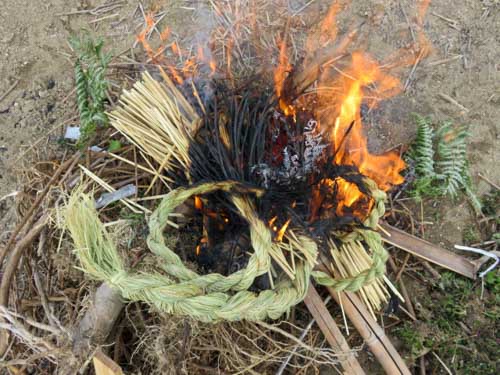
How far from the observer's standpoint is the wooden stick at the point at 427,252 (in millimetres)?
1966

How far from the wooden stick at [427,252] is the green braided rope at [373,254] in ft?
0.89

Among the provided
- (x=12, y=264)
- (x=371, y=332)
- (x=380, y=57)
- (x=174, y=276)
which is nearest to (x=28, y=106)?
(x=12, y=264)

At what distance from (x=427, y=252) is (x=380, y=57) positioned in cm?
95

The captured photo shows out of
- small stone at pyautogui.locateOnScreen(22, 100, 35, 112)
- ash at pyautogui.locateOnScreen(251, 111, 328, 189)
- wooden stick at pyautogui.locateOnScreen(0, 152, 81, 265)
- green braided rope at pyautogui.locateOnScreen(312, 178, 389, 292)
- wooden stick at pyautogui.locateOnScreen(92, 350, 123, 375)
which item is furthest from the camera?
small stone at pyautogui.locateOnScreen(22, 100, 35, 112)

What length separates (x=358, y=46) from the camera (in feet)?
7.82

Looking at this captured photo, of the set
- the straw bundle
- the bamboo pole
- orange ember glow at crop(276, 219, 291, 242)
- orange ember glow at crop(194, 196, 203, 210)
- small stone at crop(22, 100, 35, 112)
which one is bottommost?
the bamboo pole

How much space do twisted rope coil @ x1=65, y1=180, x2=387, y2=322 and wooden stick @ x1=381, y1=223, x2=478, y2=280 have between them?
0.37 m

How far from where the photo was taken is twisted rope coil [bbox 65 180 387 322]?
1425 millimetres

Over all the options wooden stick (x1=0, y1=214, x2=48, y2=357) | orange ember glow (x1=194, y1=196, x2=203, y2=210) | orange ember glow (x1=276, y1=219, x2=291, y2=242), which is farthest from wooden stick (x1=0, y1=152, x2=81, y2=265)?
orange ember glow (x1=276, y1=219, x2=291, y2=242)

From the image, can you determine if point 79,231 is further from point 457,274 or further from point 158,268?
point 457,274

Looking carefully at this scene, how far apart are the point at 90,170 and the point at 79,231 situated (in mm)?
521

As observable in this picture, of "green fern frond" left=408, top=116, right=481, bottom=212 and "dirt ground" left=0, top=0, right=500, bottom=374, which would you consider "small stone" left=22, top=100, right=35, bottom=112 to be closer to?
"dirt ground" left=0, top=0, right=500, bottom=374

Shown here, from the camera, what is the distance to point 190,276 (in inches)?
58.0

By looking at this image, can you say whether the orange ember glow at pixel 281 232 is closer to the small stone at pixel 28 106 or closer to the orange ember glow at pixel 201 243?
the orange ember glow at pixel 201 243
